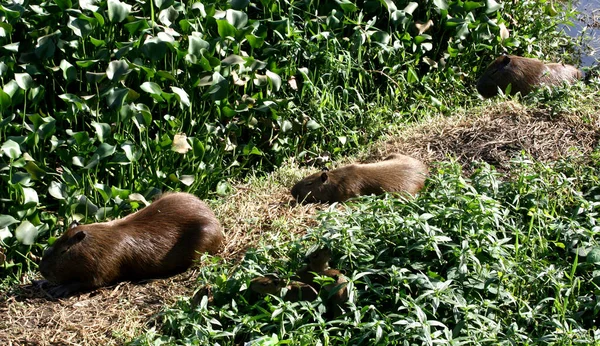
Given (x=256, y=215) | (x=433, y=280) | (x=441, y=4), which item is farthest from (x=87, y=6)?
(x=441, y=4)

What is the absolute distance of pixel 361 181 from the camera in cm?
599

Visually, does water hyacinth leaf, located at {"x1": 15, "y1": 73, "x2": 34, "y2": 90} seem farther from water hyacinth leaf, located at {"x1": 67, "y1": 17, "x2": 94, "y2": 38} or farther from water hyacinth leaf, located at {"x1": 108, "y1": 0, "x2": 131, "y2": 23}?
water hyacinth leaf, located at {"x1": 108, "y1": 0, "x2": 131, "y2": 23}

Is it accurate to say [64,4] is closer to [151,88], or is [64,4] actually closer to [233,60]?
[151,88]

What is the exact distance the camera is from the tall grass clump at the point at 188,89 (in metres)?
5.61

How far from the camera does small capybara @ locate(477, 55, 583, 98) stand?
24.1 feet

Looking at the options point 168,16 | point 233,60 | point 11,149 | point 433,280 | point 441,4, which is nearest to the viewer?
point 433,280

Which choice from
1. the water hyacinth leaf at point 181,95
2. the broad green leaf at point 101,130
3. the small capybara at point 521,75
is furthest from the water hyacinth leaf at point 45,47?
the small capybara at point 521,75

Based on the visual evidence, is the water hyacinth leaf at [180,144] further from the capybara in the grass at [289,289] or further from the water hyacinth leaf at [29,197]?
the capybara in the grass at [289,289]

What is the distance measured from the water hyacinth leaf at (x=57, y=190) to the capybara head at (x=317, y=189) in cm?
161

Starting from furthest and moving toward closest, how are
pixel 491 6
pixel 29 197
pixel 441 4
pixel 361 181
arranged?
pixel 491 6 → pixel 441 4 → pixel 361 181 → pixel 29 197

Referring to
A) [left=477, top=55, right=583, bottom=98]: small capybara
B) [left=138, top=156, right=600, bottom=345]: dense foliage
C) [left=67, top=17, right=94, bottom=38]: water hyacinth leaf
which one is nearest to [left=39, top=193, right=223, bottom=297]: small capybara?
[left=138, top=156, right=600, bottom=345]: dense foliage

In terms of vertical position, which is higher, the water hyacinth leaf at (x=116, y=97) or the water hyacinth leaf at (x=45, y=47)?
the water hyacinth leaf at (x=45, y=47)

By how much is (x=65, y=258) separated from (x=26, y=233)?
0.42 metres

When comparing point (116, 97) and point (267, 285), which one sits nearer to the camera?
point (267, 285)
